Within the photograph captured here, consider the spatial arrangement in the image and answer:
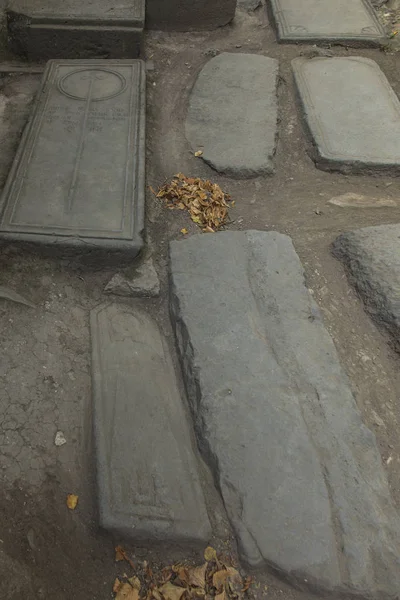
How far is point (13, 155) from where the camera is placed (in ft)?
7.23

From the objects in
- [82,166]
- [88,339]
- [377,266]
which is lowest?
[88,339]

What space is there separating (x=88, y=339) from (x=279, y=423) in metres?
0.71

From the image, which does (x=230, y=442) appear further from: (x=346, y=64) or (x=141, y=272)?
(x=346, y=64)

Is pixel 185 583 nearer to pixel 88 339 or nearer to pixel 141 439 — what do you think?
pixel 141 439

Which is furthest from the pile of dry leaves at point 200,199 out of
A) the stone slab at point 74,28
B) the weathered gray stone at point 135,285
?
the stone slab at point 74,28

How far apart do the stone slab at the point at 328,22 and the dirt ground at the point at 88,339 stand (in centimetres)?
34

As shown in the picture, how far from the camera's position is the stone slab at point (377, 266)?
178cm

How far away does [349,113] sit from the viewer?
2.57 meters

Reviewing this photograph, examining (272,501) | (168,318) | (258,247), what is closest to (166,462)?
(272,501)

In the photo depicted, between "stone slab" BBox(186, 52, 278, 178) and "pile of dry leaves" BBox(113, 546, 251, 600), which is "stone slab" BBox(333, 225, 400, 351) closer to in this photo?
"stone slab" BBox(186, 52, 278, 178)

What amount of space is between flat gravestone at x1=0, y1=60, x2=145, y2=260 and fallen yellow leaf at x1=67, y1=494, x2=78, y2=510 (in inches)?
33.8

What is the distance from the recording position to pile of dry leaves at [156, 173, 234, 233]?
2.11 m

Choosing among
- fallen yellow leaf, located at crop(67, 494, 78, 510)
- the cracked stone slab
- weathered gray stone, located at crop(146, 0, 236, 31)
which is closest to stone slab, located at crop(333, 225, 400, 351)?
the cracked stone slab

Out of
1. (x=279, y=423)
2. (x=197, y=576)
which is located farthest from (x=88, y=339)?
(x=197, y=576)
